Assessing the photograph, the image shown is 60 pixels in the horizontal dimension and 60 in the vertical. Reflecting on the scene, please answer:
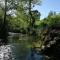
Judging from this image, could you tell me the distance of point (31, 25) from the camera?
56844 millimetres

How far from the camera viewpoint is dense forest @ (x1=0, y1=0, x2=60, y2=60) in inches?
722

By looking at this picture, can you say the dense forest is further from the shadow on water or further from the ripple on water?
the ripple on water

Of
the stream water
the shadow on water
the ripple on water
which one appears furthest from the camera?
the shadow on water

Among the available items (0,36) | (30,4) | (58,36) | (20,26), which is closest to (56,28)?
(58,36)

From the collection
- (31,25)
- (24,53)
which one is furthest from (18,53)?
(31,25)

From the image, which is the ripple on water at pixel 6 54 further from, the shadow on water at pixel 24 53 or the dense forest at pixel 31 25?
the dense forest at pixel 31 25

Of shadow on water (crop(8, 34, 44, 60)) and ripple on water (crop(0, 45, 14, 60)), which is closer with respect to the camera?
ripple on water (crop(0, 45, 14, 60))

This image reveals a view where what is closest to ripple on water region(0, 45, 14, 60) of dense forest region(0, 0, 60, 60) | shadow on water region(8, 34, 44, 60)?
shadow on water region(8, 34, 44, 60)

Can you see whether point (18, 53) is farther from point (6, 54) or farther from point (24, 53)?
point (6, 54)

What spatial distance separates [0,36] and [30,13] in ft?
65.0

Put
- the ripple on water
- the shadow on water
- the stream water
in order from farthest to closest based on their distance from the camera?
the shadow on water → the stream water → the ripple on water

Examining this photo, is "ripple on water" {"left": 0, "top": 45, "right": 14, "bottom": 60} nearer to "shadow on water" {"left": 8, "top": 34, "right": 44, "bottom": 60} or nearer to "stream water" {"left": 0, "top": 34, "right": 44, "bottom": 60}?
"stream water" {"left": 0, "top": 34, "right": 44, "bottom": 60}

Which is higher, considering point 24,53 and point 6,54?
point 6,54

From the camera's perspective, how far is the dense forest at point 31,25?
18344mm
